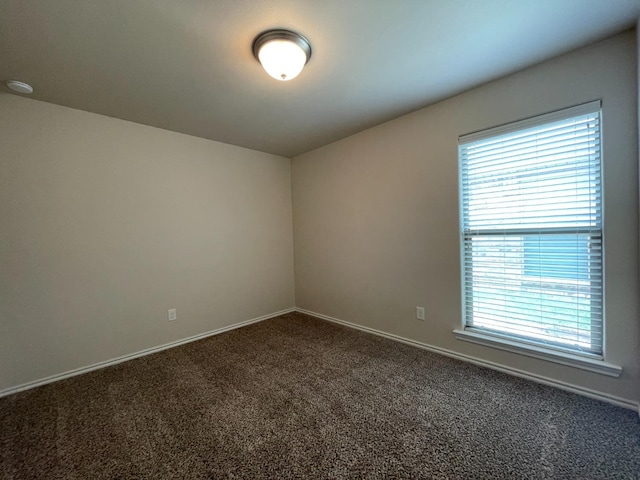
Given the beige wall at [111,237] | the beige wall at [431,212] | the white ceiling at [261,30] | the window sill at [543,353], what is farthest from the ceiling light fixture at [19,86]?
the window sill at [543,353]

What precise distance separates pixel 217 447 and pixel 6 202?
2535 millimetres

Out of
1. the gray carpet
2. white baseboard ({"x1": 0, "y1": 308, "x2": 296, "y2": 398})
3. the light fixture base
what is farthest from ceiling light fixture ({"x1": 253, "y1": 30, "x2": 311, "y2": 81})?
white baseboard ({"x1": 0, "y1": 308, "x2": 296, "y2": 398})

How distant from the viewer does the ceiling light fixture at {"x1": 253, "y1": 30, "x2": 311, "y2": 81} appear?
1.59m

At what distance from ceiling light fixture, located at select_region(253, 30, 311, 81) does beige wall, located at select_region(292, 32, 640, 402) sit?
1098 millimetres

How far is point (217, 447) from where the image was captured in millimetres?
1504

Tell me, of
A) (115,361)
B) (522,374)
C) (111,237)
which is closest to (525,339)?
(522,374)

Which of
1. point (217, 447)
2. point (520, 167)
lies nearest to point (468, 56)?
point (520, 167)

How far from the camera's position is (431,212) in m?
2.61

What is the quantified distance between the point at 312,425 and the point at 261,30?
2.45m

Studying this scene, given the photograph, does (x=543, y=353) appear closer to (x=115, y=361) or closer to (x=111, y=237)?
(x=115, y=361)

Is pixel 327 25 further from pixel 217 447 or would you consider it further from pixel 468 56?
pixel 217 447

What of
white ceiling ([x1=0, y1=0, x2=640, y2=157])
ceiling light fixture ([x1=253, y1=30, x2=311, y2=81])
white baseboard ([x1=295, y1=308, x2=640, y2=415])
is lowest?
white baseboard ([x1=295, y1=308, x2=640, y2=415])

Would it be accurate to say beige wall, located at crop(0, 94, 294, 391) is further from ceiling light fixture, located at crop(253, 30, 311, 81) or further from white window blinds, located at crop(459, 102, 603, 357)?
white window blinds, located at crop(459, 102, 603, 357)

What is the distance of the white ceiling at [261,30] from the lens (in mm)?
1434
